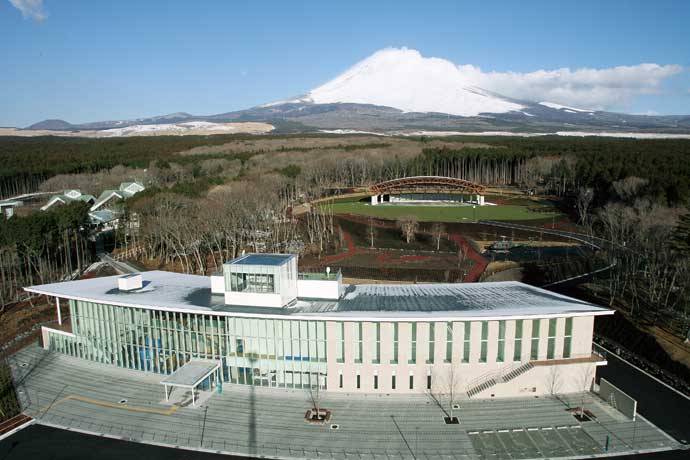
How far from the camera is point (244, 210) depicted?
4269 centimetres

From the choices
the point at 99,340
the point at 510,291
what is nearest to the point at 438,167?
the point at 510,291

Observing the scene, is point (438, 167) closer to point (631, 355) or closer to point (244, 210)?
point (244, 210)

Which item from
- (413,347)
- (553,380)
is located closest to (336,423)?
(413,347)

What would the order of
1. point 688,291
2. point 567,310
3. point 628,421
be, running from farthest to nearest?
point 688,291, point 567,310, point 628,421

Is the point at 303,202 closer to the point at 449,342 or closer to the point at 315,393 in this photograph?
the point at 315,393

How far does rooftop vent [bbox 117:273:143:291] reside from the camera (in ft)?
76.3

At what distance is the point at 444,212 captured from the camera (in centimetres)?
6278

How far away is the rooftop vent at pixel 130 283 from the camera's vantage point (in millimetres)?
23250

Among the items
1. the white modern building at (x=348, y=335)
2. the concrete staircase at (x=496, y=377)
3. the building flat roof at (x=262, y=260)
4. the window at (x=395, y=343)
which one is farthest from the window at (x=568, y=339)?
the building flat roof at (x=262, y=260)

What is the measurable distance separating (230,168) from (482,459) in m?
64.8

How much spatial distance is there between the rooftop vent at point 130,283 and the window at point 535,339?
17.2 metres

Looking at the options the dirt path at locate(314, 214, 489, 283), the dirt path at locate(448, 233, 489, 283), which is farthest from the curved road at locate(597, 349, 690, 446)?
the dirt path at locate(314, 214, 489, 283)

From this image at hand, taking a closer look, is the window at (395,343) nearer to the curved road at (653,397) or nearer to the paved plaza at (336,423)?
the paved plaza at (336,423)

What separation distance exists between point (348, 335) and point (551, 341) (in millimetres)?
7864
